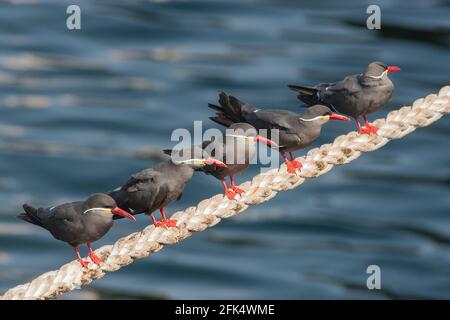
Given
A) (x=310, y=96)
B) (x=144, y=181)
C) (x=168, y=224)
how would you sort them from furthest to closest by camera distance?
(x=310, y=96) → (x=168, y=224) → (x=144, y=181)

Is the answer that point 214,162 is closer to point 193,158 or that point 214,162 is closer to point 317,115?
point 193,158

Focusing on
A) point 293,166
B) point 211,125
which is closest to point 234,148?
point 293,166

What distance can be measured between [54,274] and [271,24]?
2745 centimetres

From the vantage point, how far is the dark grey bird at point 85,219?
905 cm

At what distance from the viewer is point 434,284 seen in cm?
2420

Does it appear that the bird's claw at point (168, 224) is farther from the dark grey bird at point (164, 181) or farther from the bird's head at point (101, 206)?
the bird's head at point (101, 206)

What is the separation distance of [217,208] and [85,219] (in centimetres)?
100

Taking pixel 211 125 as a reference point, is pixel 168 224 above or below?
below

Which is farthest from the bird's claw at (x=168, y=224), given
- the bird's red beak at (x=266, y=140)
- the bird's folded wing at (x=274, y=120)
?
the bird's folded wing at (x=274, y=120)

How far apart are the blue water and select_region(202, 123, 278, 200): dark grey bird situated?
511 inches

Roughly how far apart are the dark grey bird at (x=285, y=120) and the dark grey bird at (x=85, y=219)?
121cm

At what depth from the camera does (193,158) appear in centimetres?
938

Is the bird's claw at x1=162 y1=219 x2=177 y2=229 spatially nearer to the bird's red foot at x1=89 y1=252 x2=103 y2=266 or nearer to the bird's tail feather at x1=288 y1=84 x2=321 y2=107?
the bird's red foot at x1=89 y1=252 x2=103 y2=266

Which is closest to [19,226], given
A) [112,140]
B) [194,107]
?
[112,140]
